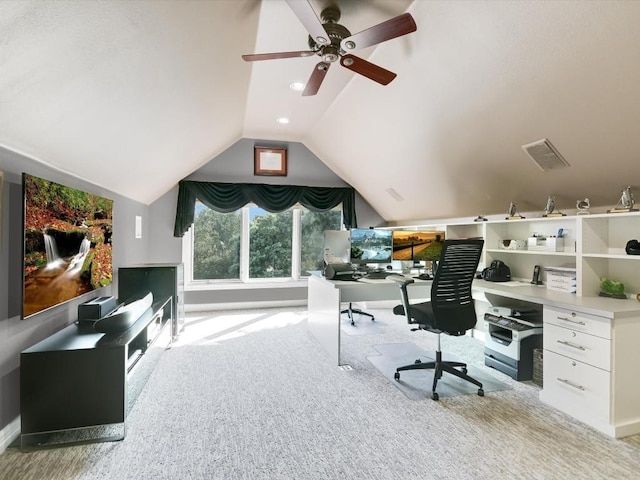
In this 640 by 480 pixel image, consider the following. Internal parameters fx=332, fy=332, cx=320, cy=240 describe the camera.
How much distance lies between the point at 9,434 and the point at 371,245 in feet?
10.4

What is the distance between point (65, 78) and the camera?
158 centimetres

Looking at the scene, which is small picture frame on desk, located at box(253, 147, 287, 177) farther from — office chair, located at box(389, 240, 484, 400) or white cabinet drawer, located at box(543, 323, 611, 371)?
white cabinet drawer, located at box(543, 323, 611, 371)

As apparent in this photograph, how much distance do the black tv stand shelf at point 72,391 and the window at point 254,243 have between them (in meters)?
3.29

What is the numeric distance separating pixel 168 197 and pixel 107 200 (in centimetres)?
200

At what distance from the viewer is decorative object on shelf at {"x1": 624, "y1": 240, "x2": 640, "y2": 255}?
246 centimetres

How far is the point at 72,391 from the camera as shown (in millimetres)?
1907

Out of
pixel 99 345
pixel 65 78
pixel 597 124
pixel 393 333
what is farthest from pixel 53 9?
pixel 393 333

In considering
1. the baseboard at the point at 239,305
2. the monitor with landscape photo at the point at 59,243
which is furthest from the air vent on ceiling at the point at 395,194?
the monitor with landscape photo at the point at 59,243

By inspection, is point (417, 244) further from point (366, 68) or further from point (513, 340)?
point (366, 68)

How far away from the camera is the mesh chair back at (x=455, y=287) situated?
257 cm

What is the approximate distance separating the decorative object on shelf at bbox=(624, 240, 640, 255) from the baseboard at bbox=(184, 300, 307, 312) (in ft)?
13.7

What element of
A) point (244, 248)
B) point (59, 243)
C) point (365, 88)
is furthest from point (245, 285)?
point (365, 88)

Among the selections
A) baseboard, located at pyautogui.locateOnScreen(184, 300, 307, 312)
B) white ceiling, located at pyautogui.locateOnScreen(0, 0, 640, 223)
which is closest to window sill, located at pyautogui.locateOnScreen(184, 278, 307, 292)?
baseboard, located at pyautogui.locateOnScreen(184, 300, 307, 312)

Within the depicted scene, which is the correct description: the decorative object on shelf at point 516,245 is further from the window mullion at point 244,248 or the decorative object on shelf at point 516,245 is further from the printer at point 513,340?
the window mullion at point 244,248
